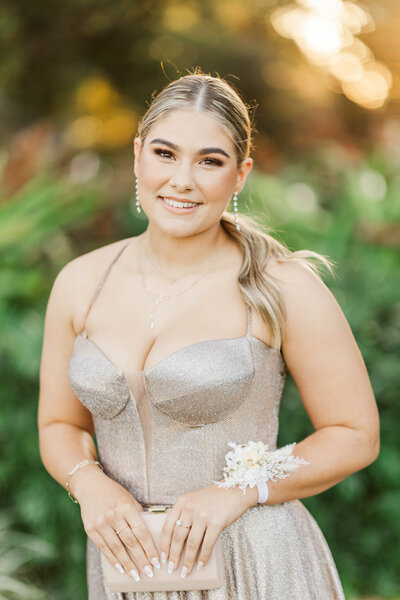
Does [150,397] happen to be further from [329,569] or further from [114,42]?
[114,42]

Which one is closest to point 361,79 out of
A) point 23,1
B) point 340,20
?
point 340,20

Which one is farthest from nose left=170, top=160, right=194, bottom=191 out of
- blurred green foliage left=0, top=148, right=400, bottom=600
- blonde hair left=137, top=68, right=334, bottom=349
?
blurred green foliage left=0, top=148, right=400, bottom=600

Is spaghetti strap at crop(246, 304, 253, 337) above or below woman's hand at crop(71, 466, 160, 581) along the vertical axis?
above

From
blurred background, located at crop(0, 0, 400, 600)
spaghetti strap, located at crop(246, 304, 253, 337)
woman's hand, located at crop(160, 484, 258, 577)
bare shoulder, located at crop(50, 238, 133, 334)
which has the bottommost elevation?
woman's hand, located at crop(160, 484, 258, 577)

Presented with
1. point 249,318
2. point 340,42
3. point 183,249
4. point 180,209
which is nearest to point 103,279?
point 183,249

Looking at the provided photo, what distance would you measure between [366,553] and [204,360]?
269 centimetres

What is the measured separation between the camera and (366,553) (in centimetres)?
403

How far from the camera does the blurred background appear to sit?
3.86m

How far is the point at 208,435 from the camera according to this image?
1.98 metres

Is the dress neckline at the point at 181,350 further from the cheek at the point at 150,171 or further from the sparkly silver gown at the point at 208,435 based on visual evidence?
the cheek at the point at 150,171

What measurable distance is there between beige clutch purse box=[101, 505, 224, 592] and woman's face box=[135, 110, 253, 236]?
81cm

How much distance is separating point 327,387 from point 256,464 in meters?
→ 0.30

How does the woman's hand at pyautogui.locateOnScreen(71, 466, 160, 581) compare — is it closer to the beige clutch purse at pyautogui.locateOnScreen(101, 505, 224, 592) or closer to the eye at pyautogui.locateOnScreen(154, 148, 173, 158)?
the beige clutch purse at pyautogui.locateOnScreen(101, 505, 224, 592)

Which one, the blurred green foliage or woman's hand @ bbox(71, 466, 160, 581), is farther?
the blurred green foliage
